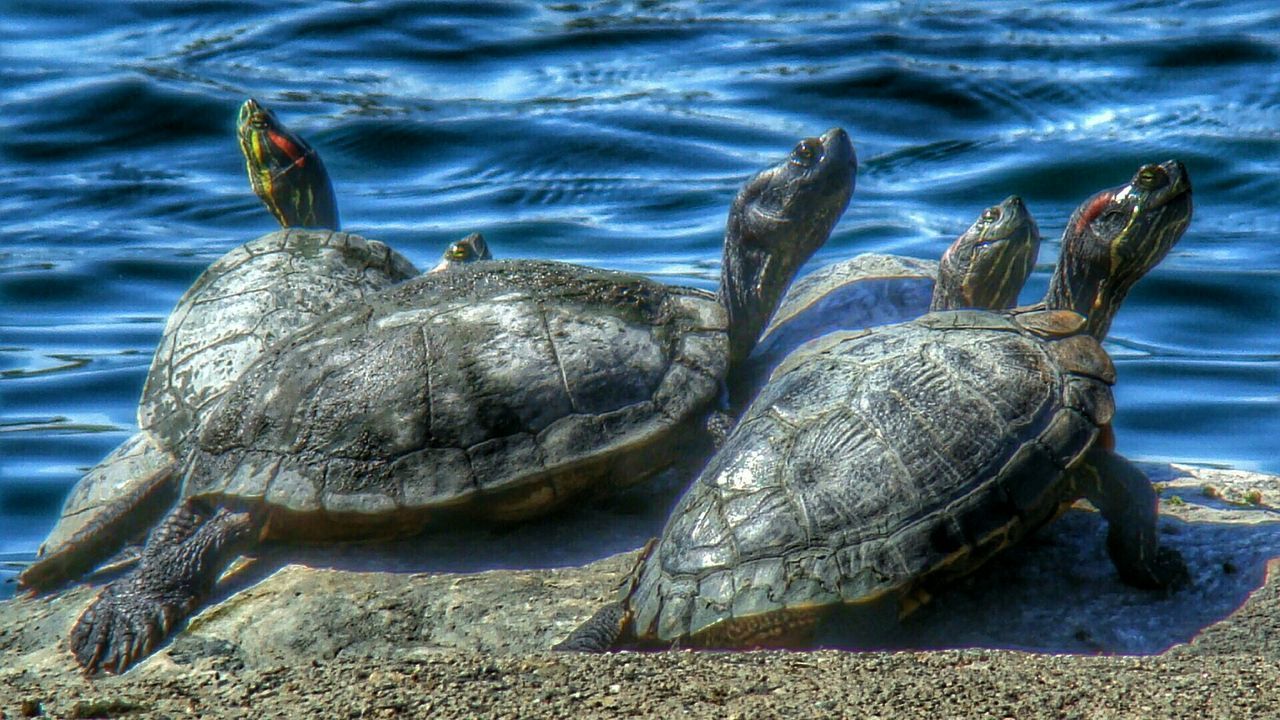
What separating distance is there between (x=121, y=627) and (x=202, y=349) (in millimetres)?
1489

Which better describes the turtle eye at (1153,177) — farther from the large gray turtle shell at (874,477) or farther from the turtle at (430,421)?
the turtle at (430,421)

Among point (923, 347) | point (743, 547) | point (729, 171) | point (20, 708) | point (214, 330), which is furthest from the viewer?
point (729, 171)

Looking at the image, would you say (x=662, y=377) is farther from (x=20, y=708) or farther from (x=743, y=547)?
(x=20, y=708)

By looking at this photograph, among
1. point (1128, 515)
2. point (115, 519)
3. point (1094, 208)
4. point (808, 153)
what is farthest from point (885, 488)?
point (115, 519)

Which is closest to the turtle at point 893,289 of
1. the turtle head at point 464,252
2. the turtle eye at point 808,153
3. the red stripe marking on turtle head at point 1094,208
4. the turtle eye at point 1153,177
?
the red stripe marking on turtle head at point 1094,208

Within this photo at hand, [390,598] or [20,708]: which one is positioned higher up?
[20,708]

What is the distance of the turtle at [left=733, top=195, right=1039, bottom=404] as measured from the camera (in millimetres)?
5129

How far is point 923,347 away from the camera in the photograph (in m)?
4.11

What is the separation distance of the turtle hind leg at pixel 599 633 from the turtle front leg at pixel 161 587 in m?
1.21

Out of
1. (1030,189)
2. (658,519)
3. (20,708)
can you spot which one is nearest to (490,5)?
(1030,189)

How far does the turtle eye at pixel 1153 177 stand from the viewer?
4922 mm

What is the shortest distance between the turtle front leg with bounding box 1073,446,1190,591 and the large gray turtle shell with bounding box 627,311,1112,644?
0.43 feet

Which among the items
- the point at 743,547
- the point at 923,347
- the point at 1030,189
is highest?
the point at 923,347

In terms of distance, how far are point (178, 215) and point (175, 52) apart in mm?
3620
